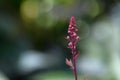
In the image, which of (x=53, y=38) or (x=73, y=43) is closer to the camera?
(x=73, y=43)

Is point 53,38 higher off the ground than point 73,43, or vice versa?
point 53,38

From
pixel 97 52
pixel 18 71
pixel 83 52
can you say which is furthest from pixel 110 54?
pixel 18 71

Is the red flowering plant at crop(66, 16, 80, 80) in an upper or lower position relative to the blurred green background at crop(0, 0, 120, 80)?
lower

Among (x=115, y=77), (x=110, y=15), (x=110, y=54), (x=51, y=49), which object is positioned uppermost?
(x=110, y=15)

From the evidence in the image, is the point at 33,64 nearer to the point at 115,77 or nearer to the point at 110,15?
the point at 110,15

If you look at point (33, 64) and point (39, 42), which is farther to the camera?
point (39, 42)

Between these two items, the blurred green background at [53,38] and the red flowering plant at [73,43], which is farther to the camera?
the blurred green background at [53,38]

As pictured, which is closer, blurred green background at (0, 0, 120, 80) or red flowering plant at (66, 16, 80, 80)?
red flowering plant at (66, 16, 80, 80)

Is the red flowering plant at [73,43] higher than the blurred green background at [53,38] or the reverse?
the reverse
